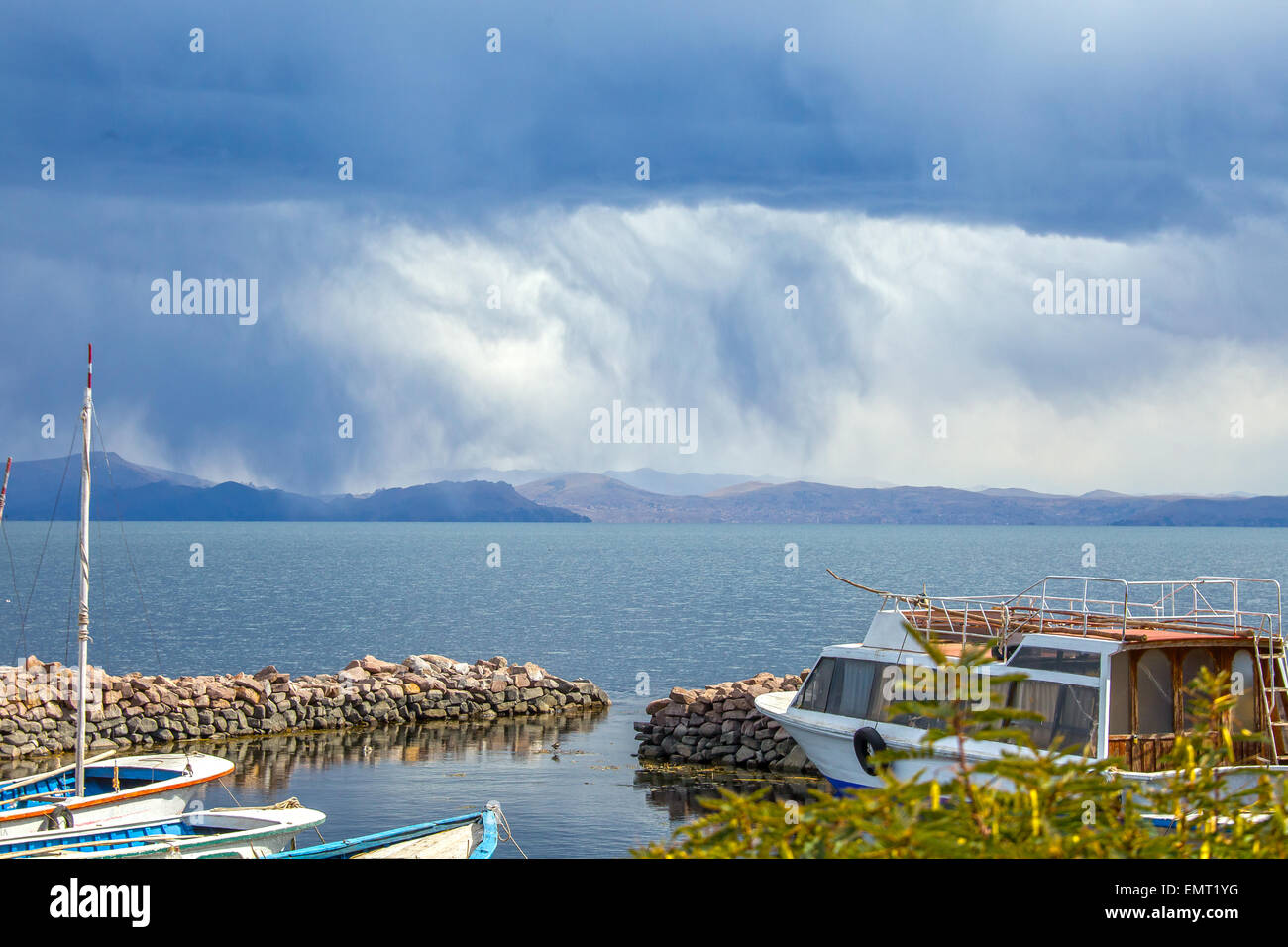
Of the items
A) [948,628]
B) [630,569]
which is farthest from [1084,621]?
[630,569]

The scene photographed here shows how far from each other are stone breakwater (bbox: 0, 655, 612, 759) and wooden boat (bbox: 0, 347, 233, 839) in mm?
7453

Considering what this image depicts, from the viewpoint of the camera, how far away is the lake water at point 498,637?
31922mm

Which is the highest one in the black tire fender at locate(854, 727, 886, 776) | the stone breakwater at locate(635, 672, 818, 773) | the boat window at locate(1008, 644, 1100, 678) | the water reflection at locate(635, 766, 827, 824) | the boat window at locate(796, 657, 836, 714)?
the boat window at locate(1008, 644, 1100, 678)

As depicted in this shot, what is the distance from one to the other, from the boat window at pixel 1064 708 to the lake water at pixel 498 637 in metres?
9.18

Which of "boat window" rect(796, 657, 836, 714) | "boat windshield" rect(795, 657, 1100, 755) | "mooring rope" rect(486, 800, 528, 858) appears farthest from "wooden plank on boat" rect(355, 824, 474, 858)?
"boat window" rect(796, 657, 836, 714)

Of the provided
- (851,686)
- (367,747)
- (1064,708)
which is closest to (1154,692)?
(1064,708)

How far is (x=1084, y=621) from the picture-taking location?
23.9 m

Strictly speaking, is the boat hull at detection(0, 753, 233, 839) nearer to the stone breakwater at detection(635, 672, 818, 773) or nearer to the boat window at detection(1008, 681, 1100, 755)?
the stone breakwater at detection(635, 672, 818, 773)

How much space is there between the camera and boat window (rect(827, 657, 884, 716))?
27.0m

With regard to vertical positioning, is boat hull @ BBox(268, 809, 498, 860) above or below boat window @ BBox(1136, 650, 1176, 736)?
below

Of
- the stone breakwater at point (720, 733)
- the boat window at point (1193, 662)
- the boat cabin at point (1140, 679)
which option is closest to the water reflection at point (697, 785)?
the stone breakwater at point (720, 733)

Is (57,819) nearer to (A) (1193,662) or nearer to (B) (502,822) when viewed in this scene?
(B) (502,822)

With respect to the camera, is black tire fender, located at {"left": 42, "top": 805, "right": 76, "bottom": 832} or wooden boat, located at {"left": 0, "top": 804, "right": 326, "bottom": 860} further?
black tire fender, located at {"left": 42, "top": 805, "right": 76, "bottom": 832}
